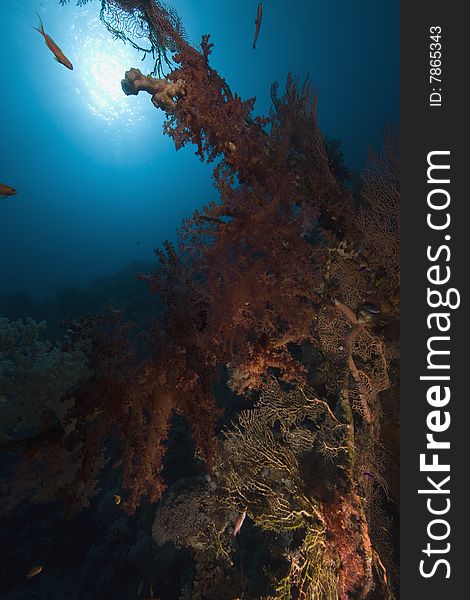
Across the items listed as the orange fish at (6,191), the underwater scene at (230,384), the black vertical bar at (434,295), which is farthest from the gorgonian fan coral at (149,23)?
the black vertical bar at (434,295)

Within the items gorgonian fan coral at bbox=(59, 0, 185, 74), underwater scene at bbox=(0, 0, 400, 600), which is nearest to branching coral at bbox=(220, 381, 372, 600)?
underwater scene at bbox=(0, 0, 400, 600)

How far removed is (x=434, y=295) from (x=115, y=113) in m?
84.6

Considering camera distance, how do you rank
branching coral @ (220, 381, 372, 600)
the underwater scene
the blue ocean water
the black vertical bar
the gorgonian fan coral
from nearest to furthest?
the black vertical bar, the underwater scene, branching coral @ (220, 381, 372, 600), the gorgonian fan coral, the blue ocean water

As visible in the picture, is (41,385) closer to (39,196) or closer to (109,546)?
(109,546)

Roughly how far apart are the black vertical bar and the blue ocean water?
30.0 m

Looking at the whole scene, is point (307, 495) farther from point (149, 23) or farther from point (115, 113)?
point (115, 113)

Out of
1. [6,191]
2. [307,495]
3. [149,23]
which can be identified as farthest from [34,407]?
[149,23]

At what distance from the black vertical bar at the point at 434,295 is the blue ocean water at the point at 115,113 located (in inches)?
1182

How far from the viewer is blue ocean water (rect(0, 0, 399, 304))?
51.0 m

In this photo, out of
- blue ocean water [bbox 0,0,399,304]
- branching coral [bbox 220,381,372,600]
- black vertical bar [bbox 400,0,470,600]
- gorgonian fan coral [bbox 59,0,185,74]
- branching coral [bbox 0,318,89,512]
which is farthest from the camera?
blue ocean water [bbox 0,0,399,304]

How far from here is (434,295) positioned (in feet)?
7.87

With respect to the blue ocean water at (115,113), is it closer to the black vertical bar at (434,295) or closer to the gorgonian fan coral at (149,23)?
the gorgonian fan coral at (149,23)

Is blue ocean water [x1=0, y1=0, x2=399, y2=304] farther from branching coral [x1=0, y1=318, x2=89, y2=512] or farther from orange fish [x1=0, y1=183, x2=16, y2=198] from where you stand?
branching coral [x1=0, y1=318, x2=89, y2=512]

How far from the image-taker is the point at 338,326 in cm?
443
